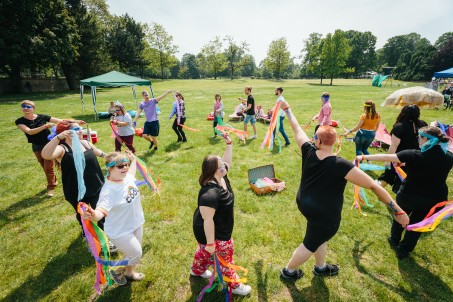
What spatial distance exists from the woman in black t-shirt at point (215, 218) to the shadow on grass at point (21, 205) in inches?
190

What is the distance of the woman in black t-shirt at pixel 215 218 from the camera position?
269cm

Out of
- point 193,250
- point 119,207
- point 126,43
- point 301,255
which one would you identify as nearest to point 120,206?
point 119,207

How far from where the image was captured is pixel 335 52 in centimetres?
5259

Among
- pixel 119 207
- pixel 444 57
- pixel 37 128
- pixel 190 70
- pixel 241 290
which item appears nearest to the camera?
pixel 119 207

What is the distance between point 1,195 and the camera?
6262mm

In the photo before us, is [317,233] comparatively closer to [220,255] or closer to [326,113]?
[220,255]

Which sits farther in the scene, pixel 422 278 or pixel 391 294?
pixel 422 278

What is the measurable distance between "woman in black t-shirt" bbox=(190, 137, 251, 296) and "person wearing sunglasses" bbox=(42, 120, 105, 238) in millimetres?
1926

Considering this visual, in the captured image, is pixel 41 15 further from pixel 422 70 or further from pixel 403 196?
pixel 422 70

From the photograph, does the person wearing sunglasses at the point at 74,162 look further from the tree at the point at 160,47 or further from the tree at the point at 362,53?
the tree at the point at 362,53

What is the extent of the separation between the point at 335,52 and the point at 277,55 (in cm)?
1489

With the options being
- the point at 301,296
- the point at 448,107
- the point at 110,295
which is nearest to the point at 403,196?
the point at 301,296

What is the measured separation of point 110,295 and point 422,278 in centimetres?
478

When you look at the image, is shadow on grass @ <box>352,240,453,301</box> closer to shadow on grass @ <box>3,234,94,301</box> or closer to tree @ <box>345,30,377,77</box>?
shadow on grass @ <box>3,234,94,301</box>
